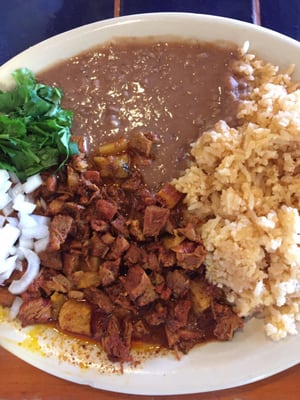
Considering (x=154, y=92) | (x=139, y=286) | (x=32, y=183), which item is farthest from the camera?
(x=154, y=92)

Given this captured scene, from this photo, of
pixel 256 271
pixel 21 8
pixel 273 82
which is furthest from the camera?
pixel 21 8

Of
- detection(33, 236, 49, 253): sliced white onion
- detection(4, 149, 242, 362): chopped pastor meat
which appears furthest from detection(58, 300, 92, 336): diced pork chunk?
detection(33, 236, 49, 253): sliced white onion

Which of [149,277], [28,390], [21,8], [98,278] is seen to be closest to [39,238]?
[98,278]

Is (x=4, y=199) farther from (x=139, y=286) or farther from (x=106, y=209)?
(x=139, y=286)

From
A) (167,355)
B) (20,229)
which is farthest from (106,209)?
(167,355)

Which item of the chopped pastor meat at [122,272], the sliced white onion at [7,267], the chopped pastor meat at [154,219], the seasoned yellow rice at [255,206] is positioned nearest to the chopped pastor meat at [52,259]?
the chopped pastor meat at [122,272]

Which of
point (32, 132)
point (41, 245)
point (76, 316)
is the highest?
point (32, 132)

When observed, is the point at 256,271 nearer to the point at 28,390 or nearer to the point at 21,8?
the point at 28,390
